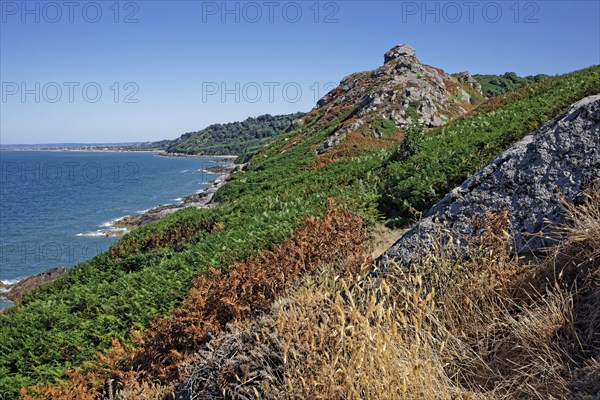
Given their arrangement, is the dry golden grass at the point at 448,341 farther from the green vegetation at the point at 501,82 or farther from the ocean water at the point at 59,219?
the green vegetation at the point at 501,82

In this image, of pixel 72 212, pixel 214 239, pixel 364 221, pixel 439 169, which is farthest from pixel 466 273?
pixel 72 212

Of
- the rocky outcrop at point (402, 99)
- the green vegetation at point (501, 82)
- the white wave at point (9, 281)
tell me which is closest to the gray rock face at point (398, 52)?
the rocky outcrop at point (402, 99)

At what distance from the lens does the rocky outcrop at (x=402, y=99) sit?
36.7 meters

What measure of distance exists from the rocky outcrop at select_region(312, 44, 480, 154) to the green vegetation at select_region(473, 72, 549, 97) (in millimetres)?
15213

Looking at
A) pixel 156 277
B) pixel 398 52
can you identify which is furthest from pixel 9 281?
pixel 398 52

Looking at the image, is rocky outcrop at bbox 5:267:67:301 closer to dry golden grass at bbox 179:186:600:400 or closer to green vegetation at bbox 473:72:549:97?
dry golden grass at bbox 179:186:600:400

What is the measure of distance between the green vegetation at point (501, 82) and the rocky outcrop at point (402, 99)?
15213 mm

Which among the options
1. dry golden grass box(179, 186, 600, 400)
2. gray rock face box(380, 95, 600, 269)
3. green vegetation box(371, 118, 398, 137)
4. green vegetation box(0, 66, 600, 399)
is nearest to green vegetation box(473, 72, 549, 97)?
green vegetation box(371, 118, 398, 137)

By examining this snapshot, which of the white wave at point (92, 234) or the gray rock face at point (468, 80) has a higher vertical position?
the gray rock face at point (468, 80)

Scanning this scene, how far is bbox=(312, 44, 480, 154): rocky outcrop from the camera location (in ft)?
120

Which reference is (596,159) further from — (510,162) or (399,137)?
(399,137)

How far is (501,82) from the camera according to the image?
76688 mm

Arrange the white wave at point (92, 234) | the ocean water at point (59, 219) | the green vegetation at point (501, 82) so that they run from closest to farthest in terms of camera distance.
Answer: the ocean water at point (59, 219) < the white wave at point (92, 234) < the green vegetation at point (501, 82)

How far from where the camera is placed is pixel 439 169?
948 centimetres
